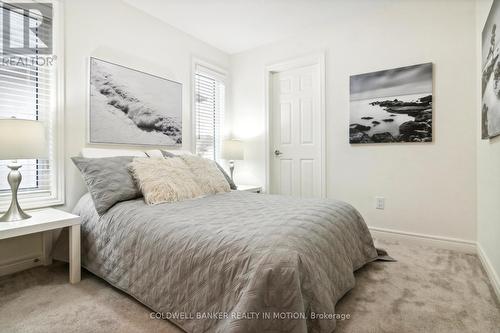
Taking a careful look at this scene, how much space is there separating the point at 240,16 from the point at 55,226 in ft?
9.18

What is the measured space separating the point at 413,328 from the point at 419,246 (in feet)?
5.10

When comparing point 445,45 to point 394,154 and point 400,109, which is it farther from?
point 394,154

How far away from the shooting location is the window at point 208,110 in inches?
144

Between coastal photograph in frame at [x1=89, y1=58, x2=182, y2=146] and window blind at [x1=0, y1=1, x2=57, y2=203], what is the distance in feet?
1.11

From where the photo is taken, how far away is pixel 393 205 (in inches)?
112

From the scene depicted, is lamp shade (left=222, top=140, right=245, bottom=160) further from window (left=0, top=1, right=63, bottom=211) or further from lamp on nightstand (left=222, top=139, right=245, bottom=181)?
window (left=0, top=1, right=63, bottom=211)

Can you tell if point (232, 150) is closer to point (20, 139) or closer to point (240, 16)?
point (240, 16)

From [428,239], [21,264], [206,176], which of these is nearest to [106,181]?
[206,176]

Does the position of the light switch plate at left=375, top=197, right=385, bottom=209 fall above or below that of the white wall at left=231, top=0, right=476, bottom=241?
below

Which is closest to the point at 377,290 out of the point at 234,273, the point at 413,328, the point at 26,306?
the point at 413,328

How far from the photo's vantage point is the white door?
340 centimetres

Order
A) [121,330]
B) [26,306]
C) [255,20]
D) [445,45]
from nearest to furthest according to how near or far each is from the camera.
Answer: [121,330] → [26,306] → [445,45] → [255,20]

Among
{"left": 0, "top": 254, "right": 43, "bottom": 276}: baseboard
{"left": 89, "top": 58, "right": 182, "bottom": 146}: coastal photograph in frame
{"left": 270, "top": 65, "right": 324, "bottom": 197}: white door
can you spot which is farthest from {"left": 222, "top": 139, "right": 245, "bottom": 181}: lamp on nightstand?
{"left": 0, "top": 254, "right": 43, "bottom": 276}: baseboard

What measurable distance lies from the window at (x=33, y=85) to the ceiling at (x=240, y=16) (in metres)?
0.98
